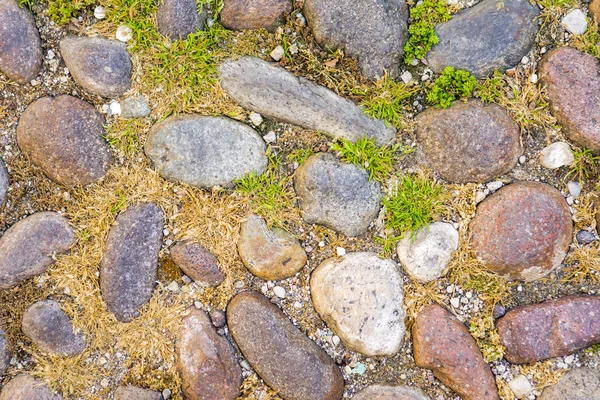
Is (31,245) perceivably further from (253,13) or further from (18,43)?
(253,13)

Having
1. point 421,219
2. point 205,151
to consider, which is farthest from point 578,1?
point 205,151

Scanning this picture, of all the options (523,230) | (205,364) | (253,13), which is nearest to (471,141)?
(523,230)

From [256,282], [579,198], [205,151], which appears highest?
[579,198]

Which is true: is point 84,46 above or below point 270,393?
above

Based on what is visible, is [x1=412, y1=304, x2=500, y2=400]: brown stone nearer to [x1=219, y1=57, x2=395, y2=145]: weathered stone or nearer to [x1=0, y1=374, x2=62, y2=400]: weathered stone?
[x1=219, y1=57, x2=395, y2=145]: weathered stone

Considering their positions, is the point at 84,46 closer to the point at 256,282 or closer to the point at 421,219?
the point at 256,282

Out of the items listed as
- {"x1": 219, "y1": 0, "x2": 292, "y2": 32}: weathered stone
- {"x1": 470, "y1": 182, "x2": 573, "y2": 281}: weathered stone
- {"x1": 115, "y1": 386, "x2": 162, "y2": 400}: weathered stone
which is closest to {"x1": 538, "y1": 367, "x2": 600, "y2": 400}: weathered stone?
{"x1": 470, "y1": 182, "x2": 573, "y2": 281}: weathered stone
